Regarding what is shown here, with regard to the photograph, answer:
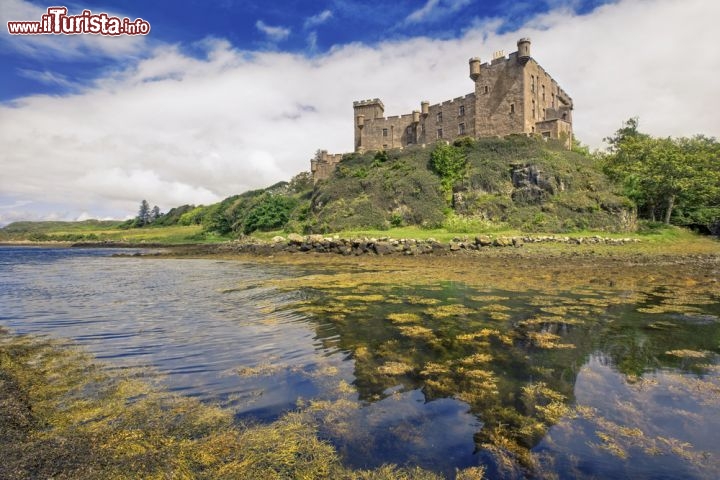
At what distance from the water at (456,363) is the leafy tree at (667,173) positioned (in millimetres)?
34815

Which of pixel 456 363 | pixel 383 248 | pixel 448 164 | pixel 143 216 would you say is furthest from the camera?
pixel 143 216

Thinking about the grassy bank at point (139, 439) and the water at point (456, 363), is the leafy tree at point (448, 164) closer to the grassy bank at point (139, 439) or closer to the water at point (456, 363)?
the water at point (456, 363)

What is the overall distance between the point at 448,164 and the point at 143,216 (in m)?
151

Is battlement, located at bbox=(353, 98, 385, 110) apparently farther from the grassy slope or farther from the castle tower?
the grassy slope

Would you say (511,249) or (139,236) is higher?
(139,236)

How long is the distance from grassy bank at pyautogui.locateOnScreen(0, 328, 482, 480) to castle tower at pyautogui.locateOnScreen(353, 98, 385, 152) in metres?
71.5

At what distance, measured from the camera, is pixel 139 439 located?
5.08m

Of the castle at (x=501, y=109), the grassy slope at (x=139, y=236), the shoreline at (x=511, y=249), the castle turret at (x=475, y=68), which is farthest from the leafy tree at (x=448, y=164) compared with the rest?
the grassy slope at (x=139, y=236)

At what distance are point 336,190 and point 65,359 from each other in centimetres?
5339

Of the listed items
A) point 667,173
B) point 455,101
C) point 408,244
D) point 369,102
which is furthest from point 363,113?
point 667,173

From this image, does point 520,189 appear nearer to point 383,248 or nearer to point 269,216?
point 383,248

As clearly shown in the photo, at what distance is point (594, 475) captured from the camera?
14.6 feet

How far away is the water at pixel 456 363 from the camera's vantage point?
5074mm

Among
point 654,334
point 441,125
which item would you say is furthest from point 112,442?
point 441,125
